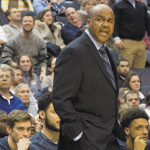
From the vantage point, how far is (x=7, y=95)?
3439mm

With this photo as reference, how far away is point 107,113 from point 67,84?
0.78 ft

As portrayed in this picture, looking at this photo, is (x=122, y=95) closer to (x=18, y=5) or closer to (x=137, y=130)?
(x=137, y=130)

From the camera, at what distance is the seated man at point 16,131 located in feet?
7.98

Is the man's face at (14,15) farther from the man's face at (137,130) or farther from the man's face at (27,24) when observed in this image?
the man's face at (137,130)

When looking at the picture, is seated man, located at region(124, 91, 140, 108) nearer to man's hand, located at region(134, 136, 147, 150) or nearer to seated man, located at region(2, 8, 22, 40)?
man's hand, located at region(134, 136, 147, 150)

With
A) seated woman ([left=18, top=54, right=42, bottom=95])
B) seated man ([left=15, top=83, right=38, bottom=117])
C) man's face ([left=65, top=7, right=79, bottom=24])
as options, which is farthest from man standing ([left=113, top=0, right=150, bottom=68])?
seated man ([left=15, top=83, right=38, bottom=117])

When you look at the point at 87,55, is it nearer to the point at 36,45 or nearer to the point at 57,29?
the point at 36,45

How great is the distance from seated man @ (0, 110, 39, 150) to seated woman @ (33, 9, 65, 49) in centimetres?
320

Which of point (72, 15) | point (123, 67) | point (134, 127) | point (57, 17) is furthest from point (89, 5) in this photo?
point (134, 127)

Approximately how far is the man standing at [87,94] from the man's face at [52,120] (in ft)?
2.88

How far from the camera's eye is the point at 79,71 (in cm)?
169

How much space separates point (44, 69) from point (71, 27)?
3.84 feet

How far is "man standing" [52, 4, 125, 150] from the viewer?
164 centimetres

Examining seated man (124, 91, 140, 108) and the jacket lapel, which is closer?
the jacket lapel
